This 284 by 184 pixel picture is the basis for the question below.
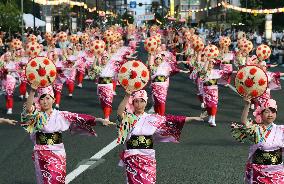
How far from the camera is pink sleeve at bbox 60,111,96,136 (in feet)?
26.2

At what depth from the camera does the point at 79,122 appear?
8.07 m

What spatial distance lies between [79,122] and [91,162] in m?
3.52

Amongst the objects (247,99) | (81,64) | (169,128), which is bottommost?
(81,64)

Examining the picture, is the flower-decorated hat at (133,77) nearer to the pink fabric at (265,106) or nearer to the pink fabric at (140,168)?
the pink fabric at (140,168)

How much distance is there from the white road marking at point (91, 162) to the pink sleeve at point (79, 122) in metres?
2.07

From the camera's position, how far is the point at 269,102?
7.33m

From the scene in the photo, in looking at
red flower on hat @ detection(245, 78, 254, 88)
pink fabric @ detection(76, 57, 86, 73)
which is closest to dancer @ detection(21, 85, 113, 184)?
red flower on hat @ detection(245, 78, 254, 88)

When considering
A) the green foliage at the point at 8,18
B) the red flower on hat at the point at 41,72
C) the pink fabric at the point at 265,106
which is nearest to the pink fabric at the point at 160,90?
the red flower on hat at the point at 41,72

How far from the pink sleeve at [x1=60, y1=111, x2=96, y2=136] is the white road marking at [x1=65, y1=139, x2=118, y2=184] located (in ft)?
6.78

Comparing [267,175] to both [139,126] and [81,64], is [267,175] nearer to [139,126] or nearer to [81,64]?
[139,126]

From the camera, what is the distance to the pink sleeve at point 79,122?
26.2ft

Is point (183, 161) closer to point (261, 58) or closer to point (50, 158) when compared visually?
point (50, 158)

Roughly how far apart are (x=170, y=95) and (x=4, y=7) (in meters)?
26.9

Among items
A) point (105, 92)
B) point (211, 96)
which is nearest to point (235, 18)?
point (211, 96)
